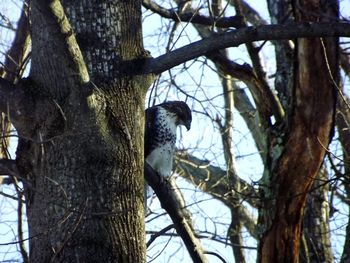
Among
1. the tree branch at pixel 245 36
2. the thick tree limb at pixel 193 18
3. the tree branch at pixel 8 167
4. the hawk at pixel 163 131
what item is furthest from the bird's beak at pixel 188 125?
the tree branch at pixel 8 167

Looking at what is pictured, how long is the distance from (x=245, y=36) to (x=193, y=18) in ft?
7.17

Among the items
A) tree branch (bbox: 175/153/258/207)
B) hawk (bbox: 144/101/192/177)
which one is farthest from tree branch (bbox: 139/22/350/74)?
tree branch (bbox: 175/153/258/207)

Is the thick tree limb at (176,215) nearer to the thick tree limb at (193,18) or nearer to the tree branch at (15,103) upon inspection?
the tree branch at (15,103)

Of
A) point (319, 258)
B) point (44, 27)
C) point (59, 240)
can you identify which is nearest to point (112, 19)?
point (44, 27)

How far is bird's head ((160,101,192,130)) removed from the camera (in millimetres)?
6145

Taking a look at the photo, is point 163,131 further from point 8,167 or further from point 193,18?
point 8,167

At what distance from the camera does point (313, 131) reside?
15.1ft

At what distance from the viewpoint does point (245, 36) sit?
3.70 metres

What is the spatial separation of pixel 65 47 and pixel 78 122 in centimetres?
35

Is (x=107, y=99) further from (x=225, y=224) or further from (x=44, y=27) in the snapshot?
(x=225, y=224)

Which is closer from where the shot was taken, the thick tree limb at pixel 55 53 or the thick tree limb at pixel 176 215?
the thick tree limb at pixel 55 53

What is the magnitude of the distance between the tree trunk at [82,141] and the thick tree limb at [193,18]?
1534mm

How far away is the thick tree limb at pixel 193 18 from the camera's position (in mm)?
5367

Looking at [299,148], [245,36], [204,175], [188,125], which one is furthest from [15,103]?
[204,175]
